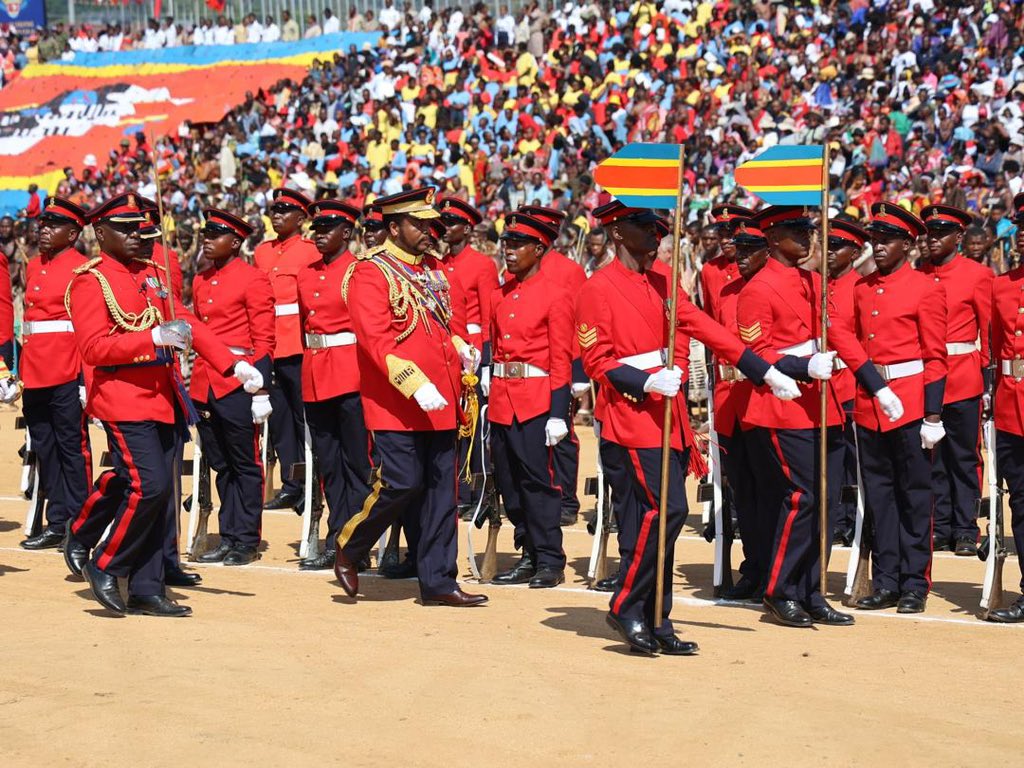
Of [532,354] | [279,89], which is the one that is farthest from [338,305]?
[279,89]

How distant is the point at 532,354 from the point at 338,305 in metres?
1.32

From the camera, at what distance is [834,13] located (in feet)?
82.8

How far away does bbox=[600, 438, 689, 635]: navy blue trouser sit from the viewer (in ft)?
26.5

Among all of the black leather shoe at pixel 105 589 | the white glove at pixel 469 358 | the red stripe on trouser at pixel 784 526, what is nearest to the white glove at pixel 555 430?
the white glove at pixel 469 358

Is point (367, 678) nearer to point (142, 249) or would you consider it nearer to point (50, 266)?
point (142, 249)

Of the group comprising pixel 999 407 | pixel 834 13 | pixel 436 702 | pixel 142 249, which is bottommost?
pixel 436 702

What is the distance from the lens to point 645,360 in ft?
27.0

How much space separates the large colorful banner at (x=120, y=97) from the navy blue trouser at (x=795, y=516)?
2747cm

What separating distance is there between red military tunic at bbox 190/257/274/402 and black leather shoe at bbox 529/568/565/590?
2.54m

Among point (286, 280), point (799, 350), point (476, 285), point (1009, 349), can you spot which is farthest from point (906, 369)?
point (286, 280)

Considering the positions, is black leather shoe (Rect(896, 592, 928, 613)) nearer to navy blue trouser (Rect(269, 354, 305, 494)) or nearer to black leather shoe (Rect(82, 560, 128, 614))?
black leather shoe (Rect(82, 560, 128, 614))

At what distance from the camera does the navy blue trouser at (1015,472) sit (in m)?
9.19

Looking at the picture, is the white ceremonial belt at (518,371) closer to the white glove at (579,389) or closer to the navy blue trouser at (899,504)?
the white glove at (579,389)

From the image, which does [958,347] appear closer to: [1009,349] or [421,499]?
[1009,349]
